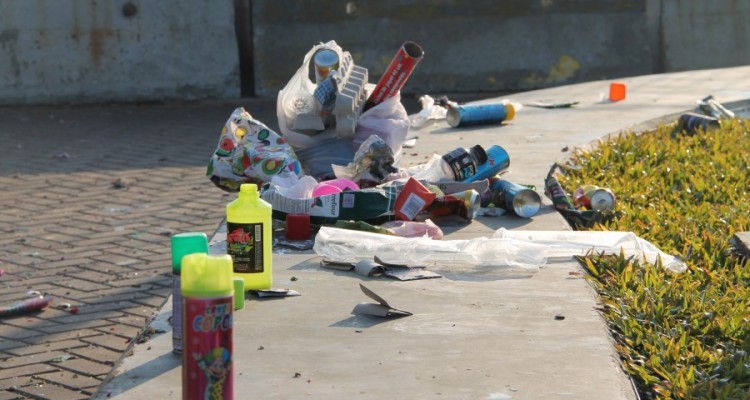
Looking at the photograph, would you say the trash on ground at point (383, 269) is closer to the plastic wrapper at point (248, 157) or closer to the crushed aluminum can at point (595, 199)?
the plastic wrapper at point (248, 157)

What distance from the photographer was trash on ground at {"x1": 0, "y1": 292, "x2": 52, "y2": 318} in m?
5.48

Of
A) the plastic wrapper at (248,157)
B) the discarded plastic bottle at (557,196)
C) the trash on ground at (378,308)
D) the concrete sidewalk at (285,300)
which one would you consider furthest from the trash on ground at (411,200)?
the trash on ground at (378,308)

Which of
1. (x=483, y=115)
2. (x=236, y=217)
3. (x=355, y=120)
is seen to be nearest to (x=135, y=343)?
(x=236, y=217)

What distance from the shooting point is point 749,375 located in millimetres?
3514

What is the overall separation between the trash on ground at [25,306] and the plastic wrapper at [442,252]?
1649mm

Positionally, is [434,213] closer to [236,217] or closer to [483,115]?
[236,217]

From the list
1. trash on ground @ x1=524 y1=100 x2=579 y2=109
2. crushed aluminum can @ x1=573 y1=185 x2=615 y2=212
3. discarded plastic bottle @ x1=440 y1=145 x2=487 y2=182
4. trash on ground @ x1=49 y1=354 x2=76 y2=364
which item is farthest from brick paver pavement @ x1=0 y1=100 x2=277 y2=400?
trash on ground @ x1=524 y1=100 x2=579 y2=109

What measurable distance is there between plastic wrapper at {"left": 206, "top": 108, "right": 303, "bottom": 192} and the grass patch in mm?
1615

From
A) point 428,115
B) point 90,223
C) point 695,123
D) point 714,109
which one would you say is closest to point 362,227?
point 90,223

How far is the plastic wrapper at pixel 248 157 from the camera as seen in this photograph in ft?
18.6

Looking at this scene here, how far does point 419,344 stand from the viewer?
12.0 feet

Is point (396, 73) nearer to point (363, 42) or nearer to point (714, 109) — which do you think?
point (714, 109)

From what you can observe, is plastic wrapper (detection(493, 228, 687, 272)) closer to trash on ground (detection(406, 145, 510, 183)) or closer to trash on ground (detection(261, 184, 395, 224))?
trash on ground (detection(261, 184, 395, 224))

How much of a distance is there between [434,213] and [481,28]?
27.9 ft
